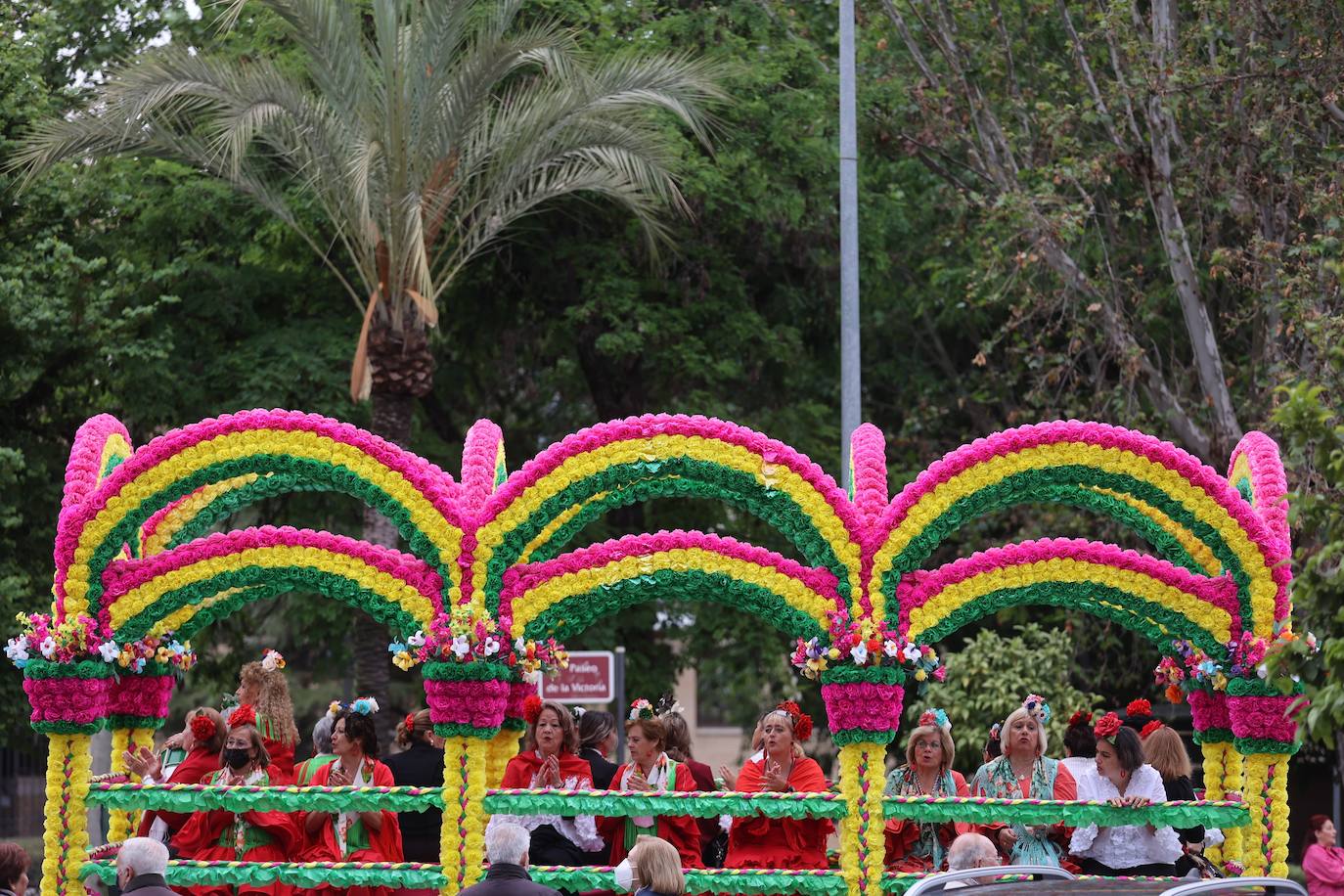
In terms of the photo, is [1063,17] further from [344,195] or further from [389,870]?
[389,870]

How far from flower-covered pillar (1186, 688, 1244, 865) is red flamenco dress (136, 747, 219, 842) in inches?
236

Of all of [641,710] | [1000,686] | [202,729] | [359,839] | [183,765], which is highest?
[1000,686]

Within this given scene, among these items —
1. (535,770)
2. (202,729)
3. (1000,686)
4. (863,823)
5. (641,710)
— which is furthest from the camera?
(1000,686)

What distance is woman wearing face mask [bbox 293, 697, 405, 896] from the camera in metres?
10.7

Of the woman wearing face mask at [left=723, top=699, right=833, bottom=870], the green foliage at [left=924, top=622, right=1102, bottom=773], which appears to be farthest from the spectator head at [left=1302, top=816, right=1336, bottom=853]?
the woman wearing face mask at [left=723, top=699, right=833, bottom=870]

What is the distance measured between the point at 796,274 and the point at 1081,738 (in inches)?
428

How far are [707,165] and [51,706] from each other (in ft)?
34.9

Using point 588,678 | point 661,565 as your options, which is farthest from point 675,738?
point 588,678

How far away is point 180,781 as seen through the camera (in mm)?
11070

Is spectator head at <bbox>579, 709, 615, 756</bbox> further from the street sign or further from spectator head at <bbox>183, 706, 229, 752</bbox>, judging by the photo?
the street sign

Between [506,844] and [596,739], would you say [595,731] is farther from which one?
[506,844]

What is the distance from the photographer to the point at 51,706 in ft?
34.9

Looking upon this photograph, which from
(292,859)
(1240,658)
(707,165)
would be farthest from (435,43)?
(1240,658)

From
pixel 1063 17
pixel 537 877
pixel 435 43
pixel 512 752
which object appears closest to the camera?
pixel 537 877
